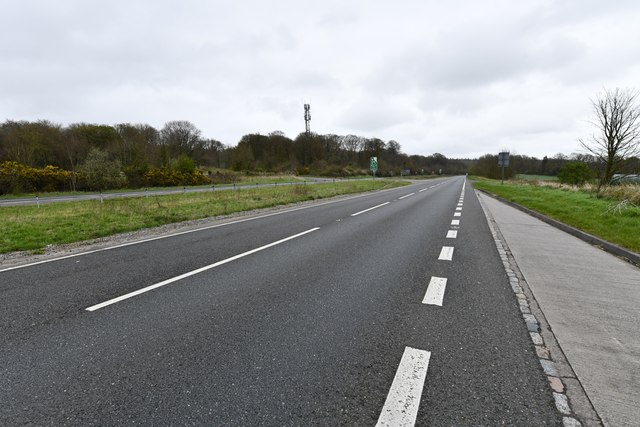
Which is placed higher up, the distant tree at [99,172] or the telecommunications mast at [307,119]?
the telecommunications mast at [307,119]

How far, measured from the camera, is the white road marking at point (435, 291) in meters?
4.13

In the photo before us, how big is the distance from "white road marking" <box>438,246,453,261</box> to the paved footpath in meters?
1.26

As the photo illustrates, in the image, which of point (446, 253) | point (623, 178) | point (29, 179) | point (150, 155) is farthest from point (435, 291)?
point (150, 155)

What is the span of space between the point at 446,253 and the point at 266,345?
487cm

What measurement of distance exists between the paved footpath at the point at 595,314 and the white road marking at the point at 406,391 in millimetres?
1137

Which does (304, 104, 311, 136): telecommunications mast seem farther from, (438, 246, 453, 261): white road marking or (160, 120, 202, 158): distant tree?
(438, 246, 453, 261): white road marking

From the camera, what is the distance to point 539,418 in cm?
216

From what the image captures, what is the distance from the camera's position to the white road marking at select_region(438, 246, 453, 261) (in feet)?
20.5

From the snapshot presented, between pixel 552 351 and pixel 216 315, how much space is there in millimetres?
3669

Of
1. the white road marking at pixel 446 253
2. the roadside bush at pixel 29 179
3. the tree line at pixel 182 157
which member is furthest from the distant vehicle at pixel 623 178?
the roadside bush at pixel 29 179

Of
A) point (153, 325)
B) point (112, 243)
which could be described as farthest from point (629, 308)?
point (112, 243)

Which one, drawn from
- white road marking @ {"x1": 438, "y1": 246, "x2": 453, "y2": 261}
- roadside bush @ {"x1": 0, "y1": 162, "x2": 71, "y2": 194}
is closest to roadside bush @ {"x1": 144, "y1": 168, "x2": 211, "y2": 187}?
roadside bush @ {"x1": 0, "y1": 162, "x2": 71, "y2": 194}

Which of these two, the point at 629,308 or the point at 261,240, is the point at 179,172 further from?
the point at 629,308

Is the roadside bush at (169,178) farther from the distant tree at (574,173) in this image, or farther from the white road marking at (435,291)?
the distant tree at (574,173)
